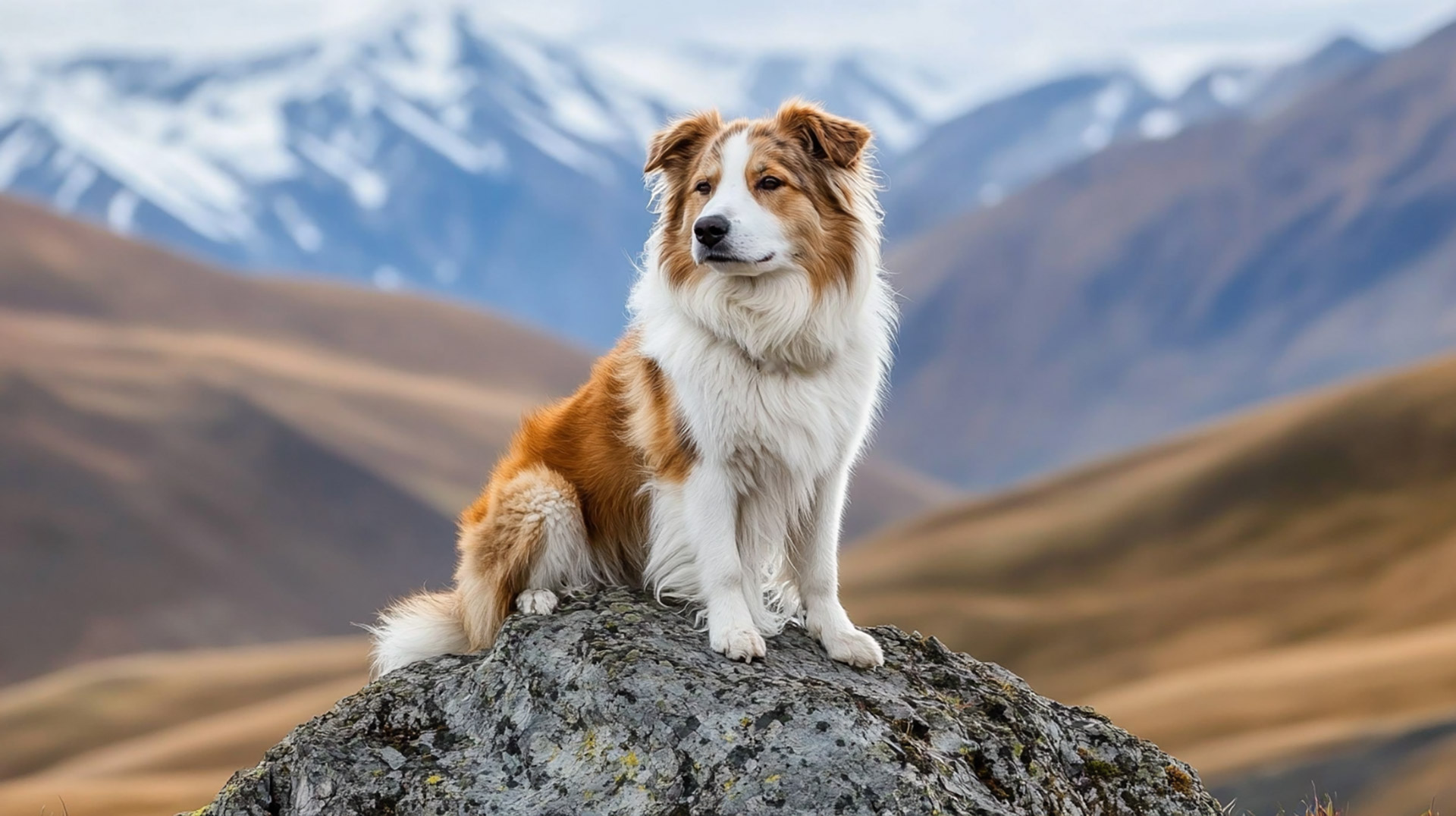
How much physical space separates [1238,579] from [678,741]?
199 ft

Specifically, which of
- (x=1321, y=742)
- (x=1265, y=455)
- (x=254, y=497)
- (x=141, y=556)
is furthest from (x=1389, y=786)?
(x=254, y=497)

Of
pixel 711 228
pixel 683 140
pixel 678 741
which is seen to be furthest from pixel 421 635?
pixel 683 140

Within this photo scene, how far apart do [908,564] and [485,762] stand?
231 ft

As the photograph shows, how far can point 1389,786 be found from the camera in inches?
1240

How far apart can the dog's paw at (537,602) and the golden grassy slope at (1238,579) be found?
34.4 metres

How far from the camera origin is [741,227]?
23.0ft

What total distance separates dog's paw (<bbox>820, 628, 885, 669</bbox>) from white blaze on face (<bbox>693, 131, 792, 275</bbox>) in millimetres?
1869

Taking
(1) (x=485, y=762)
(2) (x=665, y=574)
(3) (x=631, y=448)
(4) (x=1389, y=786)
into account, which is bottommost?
(1) (x=485, y=762)

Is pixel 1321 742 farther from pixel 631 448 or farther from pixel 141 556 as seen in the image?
pixel 141 556

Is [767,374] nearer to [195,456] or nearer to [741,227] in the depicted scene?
[741,227]

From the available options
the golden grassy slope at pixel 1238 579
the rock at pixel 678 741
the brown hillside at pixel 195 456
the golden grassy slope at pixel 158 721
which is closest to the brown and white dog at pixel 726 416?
the rock at pixel 678 741

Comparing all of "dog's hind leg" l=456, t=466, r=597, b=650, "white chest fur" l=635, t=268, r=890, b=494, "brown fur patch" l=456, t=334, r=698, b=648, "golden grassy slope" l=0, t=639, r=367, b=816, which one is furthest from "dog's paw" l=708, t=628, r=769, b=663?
"golden grassy slope" l=0, t=639, r=367, b=816

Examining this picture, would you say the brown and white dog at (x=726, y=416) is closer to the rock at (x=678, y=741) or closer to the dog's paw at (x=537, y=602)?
the dog's paw at (x=537, y=602)

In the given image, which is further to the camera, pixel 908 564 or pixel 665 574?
pixel 908 564
